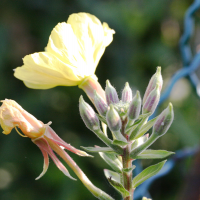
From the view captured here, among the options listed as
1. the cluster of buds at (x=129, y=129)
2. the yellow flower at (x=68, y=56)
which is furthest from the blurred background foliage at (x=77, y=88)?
the cluster of buds at (x=129, y=129)

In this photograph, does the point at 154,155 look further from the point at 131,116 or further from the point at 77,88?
the point at 77,88

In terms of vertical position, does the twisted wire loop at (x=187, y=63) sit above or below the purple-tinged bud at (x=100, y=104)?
above

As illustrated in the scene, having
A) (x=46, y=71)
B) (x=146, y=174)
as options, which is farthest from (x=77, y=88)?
(x=146, y=174)

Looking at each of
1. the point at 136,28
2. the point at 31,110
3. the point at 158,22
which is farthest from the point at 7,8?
the point at 158,22

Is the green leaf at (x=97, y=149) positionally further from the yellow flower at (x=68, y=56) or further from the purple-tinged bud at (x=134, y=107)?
the yellow flower at (x=68, y=56)

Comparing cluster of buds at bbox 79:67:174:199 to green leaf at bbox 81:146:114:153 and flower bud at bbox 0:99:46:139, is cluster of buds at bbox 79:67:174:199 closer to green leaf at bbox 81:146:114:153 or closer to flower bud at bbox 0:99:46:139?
green leaf at bbox 81:146:114:153

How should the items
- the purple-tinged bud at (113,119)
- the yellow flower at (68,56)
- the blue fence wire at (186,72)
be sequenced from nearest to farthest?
the purple-tinged bud at (113,119) < the yellow flower at (68,56) < the blue fence wire at (186,72)

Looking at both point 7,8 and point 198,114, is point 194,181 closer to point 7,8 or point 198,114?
point 198,114
